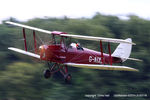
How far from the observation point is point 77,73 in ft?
62.0

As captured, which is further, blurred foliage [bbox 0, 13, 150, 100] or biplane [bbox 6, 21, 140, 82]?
blurred foliage [bbox 0, 13, 150, 100]

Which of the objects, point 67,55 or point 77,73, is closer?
point 67,55

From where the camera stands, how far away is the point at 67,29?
21.0 m

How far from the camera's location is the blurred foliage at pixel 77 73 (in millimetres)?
17469

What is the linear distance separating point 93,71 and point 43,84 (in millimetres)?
3202

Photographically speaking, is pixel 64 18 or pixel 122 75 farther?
pixel 64 18

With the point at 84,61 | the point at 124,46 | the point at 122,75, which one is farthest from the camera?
the point at 122,75

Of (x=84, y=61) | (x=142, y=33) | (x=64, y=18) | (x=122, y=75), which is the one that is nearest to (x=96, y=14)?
(x=64, y=18)

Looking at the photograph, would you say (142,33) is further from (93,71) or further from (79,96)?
(79,96)

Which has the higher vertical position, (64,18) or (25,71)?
(64,18)

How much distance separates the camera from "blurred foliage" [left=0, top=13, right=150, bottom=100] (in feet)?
57.3

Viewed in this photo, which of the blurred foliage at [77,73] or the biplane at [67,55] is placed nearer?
the biplane at [67,55]

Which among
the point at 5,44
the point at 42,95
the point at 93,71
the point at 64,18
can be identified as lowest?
the point at 42,95

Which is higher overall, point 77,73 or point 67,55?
point 67,55
